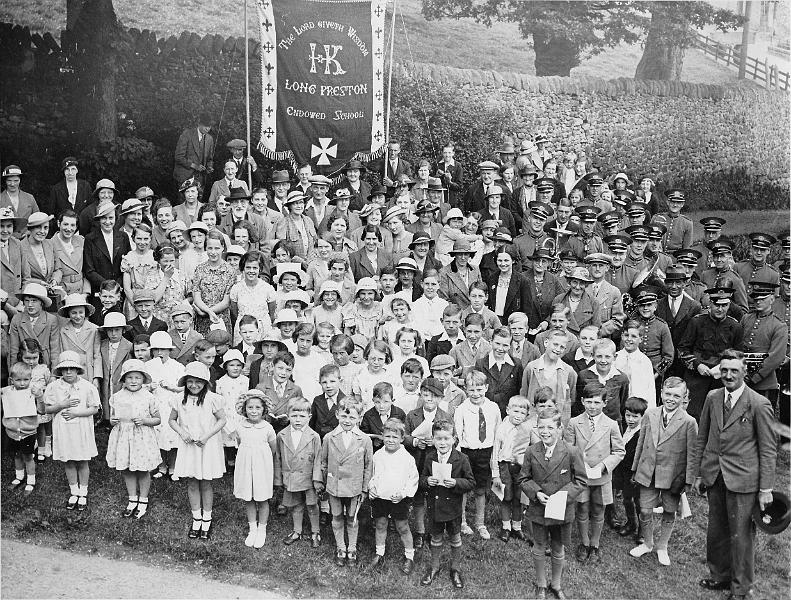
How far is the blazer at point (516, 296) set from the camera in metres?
10.7

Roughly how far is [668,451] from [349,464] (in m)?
2.84

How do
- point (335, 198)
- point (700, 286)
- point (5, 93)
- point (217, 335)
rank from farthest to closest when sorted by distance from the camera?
point (5, 93) < point (335, 198) < point (700, 286) < point (217, 335)

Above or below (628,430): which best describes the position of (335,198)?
above

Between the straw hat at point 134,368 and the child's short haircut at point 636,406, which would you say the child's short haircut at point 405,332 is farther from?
the straw hat at point 134,368

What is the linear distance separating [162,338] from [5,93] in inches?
340

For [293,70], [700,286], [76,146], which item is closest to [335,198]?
[293,70]

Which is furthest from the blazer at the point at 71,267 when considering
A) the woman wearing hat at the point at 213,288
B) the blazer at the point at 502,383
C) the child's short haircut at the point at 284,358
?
the blazer at the point at 502,383

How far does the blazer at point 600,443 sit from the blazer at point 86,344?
4.77 m

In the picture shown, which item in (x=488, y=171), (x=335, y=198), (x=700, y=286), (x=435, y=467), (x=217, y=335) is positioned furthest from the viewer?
(x=488, y=171)

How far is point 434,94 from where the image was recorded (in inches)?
748

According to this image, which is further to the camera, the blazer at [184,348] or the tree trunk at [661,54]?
the tree trunk at [661,54]

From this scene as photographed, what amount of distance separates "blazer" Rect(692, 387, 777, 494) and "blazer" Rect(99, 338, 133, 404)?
571 centimetres

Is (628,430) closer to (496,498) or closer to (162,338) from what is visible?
(496,498)

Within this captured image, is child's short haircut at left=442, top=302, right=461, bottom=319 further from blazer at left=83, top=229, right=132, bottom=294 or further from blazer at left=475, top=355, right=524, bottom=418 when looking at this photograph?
blazer at left=83, top=229, right=132, bottom=294
